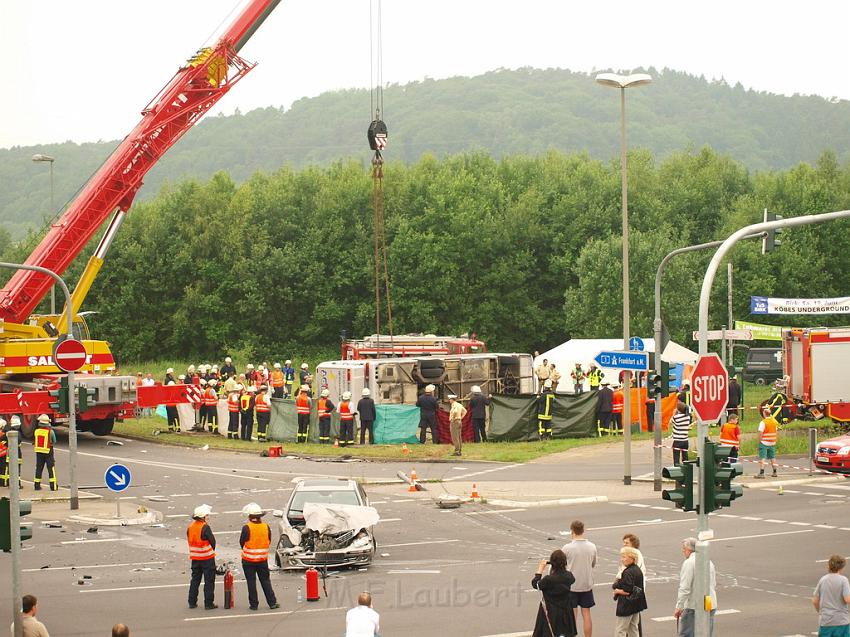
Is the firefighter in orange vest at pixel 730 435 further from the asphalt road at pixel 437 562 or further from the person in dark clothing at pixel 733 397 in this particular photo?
the person in dark clothing at pixel 733 397

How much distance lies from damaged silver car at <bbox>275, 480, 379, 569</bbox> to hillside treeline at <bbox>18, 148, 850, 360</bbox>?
5355 cm

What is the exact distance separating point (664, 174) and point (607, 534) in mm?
68303

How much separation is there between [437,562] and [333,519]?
1932mm

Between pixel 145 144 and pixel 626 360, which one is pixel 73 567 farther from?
pixel 145 144

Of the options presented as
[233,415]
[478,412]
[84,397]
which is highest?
[84,397]

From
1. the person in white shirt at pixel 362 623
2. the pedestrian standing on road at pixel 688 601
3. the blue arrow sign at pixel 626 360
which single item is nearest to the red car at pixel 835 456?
the blue arrow sign at pixel 626 360

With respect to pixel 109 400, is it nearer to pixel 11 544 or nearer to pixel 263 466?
pixel 263 466

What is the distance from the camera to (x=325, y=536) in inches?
736

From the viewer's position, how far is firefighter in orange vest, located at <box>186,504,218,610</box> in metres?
16.4

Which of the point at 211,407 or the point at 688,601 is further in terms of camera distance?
the point at 211,407

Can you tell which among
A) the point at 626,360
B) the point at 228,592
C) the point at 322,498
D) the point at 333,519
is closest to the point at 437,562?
the point at 333,519

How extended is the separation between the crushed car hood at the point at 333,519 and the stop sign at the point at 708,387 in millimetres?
7363

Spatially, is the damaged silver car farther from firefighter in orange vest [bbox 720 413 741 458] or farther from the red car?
the red car

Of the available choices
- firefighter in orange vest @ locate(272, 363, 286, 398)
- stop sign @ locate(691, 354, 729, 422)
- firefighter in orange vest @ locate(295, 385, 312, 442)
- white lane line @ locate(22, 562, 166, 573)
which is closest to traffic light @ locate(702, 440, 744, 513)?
stop sign @ locate(691, 354, 729, 422)
